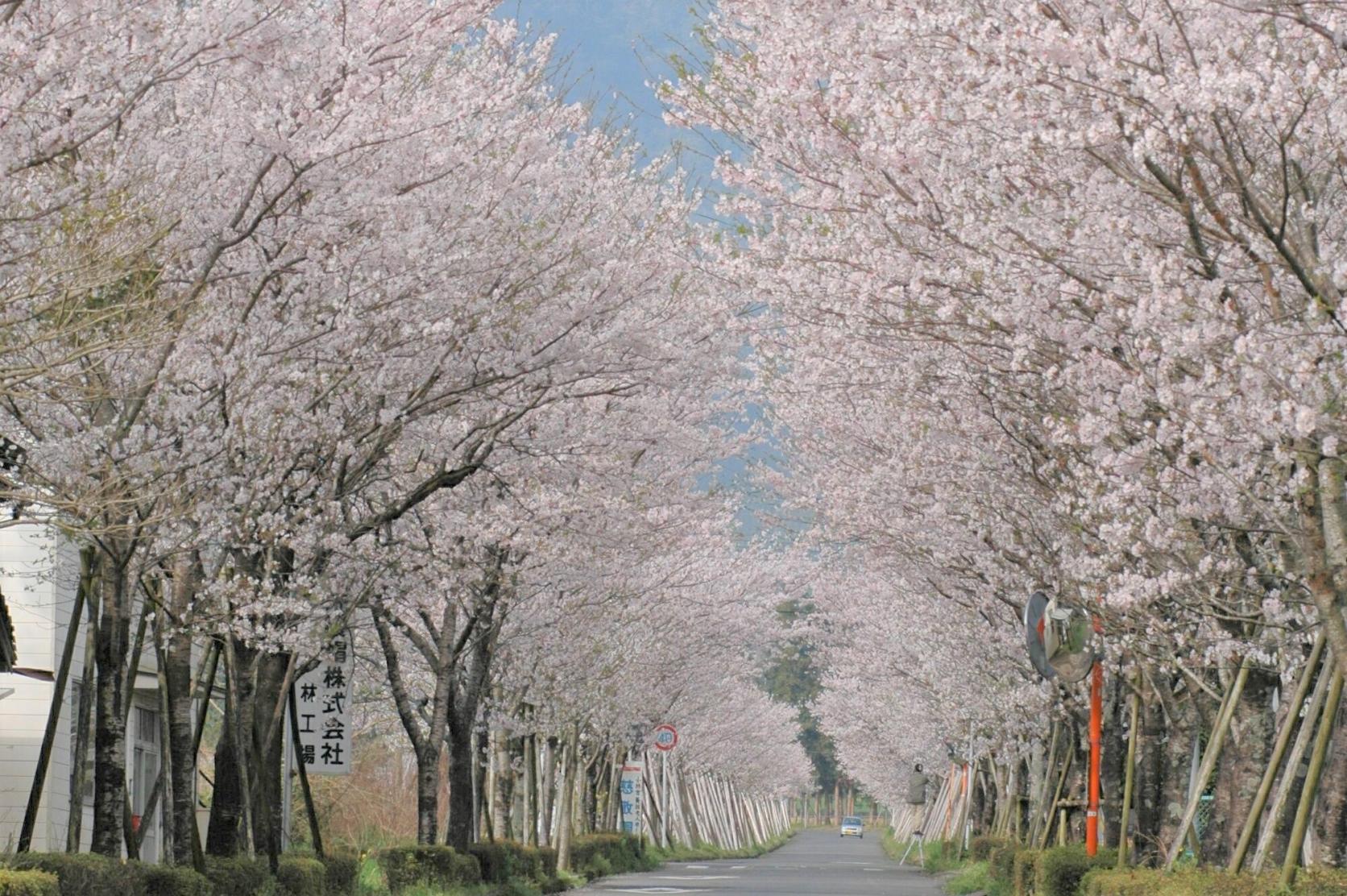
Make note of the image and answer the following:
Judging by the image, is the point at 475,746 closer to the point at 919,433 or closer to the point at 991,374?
the point at 919,433

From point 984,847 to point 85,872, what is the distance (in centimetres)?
2539

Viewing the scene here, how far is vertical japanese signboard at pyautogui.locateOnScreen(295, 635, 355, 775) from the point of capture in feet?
68.9

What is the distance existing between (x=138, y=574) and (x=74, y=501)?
462 cm

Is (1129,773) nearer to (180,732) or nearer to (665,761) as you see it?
(180,732)

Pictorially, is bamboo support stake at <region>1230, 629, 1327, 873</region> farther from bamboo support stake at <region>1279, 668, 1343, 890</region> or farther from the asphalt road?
the asphalt road

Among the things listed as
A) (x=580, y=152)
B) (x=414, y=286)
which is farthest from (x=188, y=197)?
(x=580, y=152)

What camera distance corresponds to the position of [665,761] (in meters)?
49.3

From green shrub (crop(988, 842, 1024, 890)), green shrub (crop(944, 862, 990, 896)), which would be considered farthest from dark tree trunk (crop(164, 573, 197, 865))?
green shrub (crop(944, 862, 990, 896))

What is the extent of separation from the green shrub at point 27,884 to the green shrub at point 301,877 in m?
6.27

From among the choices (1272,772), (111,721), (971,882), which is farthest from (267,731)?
(971,882)

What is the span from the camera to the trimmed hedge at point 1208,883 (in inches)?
398

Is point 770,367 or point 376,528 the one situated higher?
point 770,367

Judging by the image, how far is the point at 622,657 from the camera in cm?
3397

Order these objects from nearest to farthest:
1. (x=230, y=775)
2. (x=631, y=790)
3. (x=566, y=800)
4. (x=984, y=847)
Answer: (x=230, y=775), (x=566, y=800), (x=984, y=847), (x=631, y=790)
